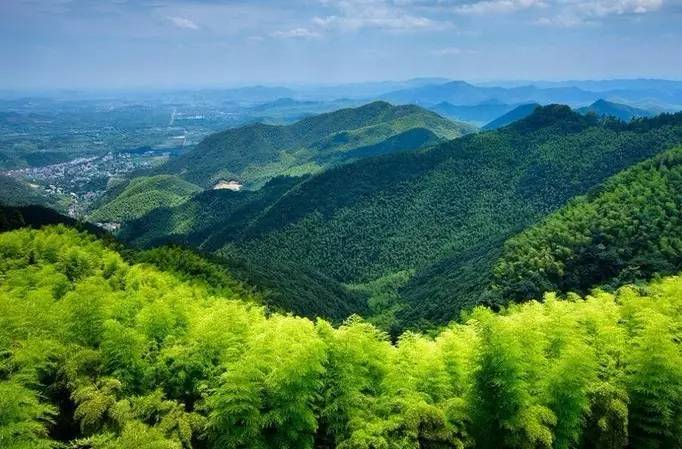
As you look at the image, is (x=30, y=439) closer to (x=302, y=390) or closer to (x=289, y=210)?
(x=302, y=390)

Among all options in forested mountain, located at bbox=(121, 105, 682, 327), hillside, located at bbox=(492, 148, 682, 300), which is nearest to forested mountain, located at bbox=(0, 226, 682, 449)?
hillside, located at bbox=(492, 148, 682, 300)

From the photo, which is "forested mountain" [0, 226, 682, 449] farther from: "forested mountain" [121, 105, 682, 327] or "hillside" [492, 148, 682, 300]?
"forested mountain" [121, 105, 682, 327]

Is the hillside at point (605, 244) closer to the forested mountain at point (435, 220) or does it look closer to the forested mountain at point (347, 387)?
the forested mountain at point (347, 387)

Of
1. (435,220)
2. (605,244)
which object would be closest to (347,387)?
(605,244)

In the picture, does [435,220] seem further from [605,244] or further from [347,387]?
[347,387]

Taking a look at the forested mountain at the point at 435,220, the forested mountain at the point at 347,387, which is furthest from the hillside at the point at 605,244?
the forested mountain at the point at 435,220

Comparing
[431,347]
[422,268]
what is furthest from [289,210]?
[431,347]
